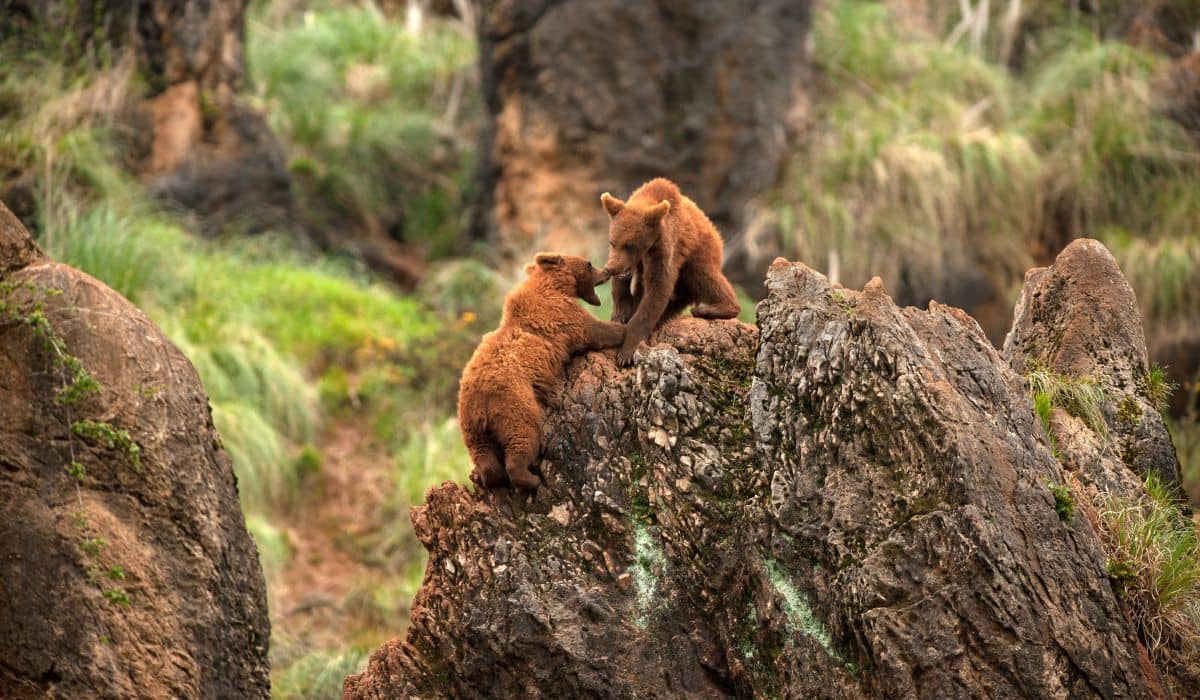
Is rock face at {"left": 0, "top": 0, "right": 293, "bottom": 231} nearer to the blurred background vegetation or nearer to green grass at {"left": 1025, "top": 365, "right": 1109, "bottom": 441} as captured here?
the blurred background vegetation

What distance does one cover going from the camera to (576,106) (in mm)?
15969

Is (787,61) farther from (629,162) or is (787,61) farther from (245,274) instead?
(245,274)

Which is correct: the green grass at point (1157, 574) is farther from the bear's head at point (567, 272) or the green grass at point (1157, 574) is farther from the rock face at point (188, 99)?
the rock face at point (188, 99)

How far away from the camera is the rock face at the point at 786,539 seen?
18.6 ft

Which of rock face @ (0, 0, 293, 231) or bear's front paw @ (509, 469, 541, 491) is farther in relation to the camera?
rock face @ (0, 0, 293, 231)

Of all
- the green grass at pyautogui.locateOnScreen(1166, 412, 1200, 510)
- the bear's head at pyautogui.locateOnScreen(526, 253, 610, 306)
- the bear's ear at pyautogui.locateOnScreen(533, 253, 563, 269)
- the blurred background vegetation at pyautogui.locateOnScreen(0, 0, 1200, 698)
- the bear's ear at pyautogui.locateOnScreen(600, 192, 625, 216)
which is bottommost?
the green grass at pyautogui.locateOnScreen(1166, 412, 1200, 510)

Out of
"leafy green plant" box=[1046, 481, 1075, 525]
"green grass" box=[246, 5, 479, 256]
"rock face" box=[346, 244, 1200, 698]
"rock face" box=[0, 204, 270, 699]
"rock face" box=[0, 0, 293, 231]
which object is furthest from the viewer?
"green grass" box=[246, 5, 479, 256]

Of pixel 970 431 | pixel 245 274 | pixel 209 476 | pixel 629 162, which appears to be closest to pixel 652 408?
pixel 970 431

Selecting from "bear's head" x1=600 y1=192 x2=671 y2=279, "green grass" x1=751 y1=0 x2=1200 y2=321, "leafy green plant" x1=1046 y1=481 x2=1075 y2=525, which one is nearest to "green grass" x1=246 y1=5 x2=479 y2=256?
"green grass" x1=751 y1=0 x2=1200 y2=321

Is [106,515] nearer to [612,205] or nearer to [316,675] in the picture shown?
[612,205]

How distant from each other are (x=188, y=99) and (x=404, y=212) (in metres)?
4.05

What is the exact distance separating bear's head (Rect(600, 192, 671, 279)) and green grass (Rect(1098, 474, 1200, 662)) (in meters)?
2.62

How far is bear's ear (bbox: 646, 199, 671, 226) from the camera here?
7.43 metres

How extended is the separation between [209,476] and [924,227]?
10819mm
